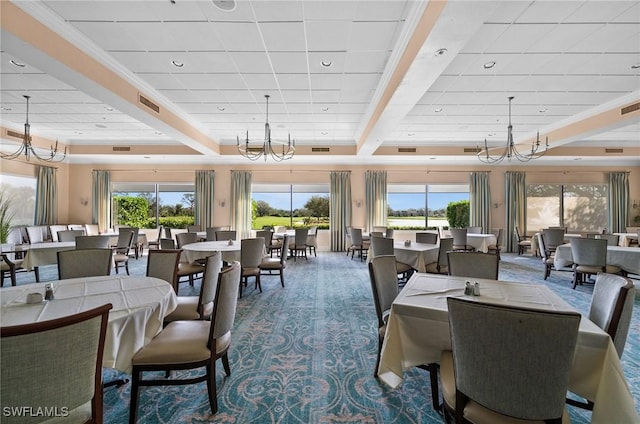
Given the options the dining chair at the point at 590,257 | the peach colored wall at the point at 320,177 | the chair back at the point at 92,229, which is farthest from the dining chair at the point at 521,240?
the chair back at the point at 92,229

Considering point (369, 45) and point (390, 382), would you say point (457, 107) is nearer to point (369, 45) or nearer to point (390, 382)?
point (369, 45)

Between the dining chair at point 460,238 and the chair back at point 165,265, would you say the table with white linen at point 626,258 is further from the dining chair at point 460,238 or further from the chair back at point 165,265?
the chair back at point 165,265

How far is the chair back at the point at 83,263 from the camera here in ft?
9.98

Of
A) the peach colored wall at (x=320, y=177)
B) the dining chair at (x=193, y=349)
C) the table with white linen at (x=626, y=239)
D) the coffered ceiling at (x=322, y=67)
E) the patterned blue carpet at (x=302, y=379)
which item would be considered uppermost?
the coffered ceiling at (x=322, y=67)

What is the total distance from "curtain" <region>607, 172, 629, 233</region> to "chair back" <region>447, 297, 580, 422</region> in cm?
1317

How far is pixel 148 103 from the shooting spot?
17.2 feet

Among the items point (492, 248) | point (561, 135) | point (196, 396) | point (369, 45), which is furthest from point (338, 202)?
point (196, 396)

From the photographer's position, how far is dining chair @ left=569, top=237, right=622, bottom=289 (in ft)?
16.4

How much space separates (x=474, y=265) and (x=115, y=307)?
10.2ft

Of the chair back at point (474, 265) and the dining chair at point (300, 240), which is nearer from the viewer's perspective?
the chair back at point (474, 265)

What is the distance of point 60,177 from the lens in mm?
Answer: 10258

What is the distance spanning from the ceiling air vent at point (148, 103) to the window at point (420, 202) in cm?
784

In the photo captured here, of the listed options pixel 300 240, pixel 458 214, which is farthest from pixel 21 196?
pixel 458 214

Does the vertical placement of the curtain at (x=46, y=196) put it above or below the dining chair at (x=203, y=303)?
above
